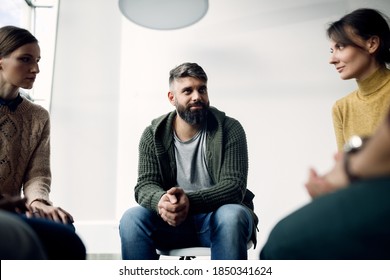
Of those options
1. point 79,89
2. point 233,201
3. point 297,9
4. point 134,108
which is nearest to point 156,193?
point 233,201

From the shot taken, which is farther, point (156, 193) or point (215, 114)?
point (215, 114)

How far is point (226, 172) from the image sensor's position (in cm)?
124

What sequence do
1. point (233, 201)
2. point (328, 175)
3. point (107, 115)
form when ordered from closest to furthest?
point (328, 175), point (233, 201), point (107, 115)

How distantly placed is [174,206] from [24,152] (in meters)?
0.58

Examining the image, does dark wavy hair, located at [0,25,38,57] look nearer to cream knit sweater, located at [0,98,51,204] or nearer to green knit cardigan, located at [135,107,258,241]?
cream knit sweater, located at [0,98,51,204]

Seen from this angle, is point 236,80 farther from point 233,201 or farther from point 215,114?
point 233,201

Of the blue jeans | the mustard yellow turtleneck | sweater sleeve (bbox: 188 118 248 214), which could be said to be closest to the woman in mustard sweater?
the mustard yellow turtleneck

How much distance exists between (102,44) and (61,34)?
244 millimetres

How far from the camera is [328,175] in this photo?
51cm

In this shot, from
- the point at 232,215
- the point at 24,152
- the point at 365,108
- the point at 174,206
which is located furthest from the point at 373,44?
the point at 24,152

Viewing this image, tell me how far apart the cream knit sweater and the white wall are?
0.68m

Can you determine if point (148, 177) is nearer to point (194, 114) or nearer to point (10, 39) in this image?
point (194, 114)

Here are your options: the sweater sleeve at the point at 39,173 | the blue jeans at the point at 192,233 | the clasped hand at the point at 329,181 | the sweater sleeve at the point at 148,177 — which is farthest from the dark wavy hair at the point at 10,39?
the clasped hand at the point at 329,181

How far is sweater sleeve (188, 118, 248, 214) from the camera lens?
115 centimetres
